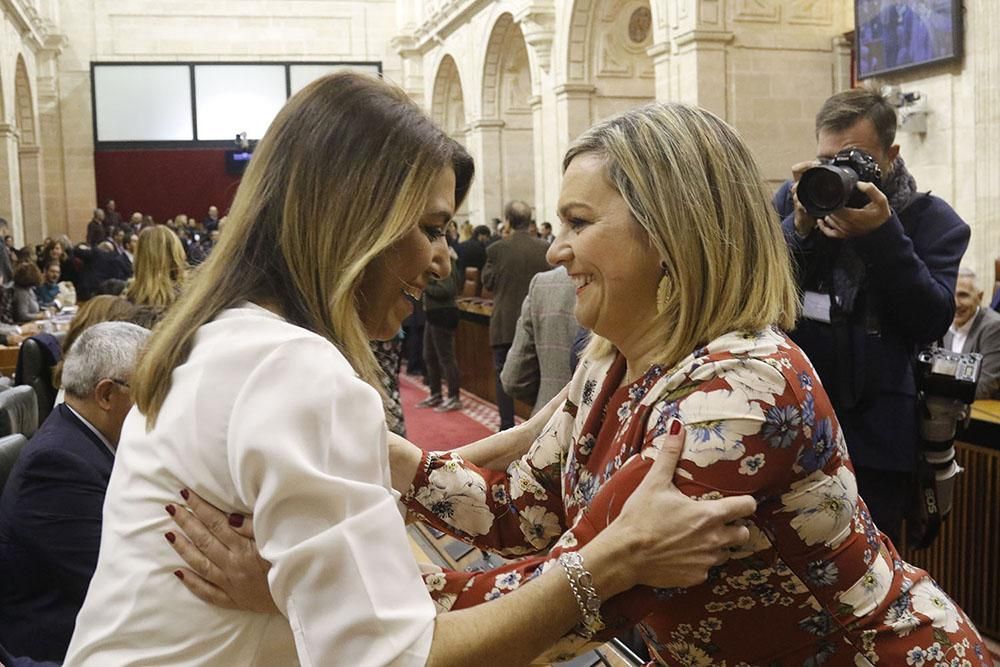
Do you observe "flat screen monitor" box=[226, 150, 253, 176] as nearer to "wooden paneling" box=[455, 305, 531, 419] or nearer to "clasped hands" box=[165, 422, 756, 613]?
"wooden paneling" box=[455, 305, 531, 419]

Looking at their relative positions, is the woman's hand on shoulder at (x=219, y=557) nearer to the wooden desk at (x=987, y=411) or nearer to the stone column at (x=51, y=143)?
the wooden desk at (x=987, y=411)

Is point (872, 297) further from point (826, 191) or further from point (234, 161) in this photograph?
point (234, 161)

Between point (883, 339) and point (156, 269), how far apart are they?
369cm

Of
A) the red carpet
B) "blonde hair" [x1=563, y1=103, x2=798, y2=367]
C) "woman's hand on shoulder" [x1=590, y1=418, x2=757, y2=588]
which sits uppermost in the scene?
"blonde hair" [x1=563, y1=103, x2=798, y2=367]

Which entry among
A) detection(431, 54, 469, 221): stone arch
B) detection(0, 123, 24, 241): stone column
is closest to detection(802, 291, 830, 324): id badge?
detection(0, 123, 24, 241): stone column

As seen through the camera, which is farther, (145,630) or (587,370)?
(587,370)

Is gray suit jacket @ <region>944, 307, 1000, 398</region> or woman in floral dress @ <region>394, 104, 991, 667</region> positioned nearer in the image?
woman in floral dress @ <region>394, 104, 991, 667</region>

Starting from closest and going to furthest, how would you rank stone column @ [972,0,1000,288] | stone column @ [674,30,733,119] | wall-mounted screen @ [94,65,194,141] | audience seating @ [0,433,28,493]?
audience seating @ [0,433,28,493] < stone column @ [972,0,1000,288] < stone column @ [674,30,733,119] < wall-mounted screen @ [94,65,194,141]

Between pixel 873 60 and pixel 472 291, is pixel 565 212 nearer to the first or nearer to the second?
pixel 873 60

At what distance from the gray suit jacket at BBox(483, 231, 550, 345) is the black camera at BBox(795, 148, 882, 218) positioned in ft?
14.6

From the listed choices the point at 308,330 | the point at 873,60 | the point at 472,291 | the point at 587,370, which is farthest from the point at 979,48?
the point at 308,330

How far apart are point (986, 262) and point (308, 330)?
7.41m

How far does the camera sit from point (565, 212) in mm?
1559

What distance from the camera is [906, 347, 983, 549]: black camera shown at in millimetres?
2701
